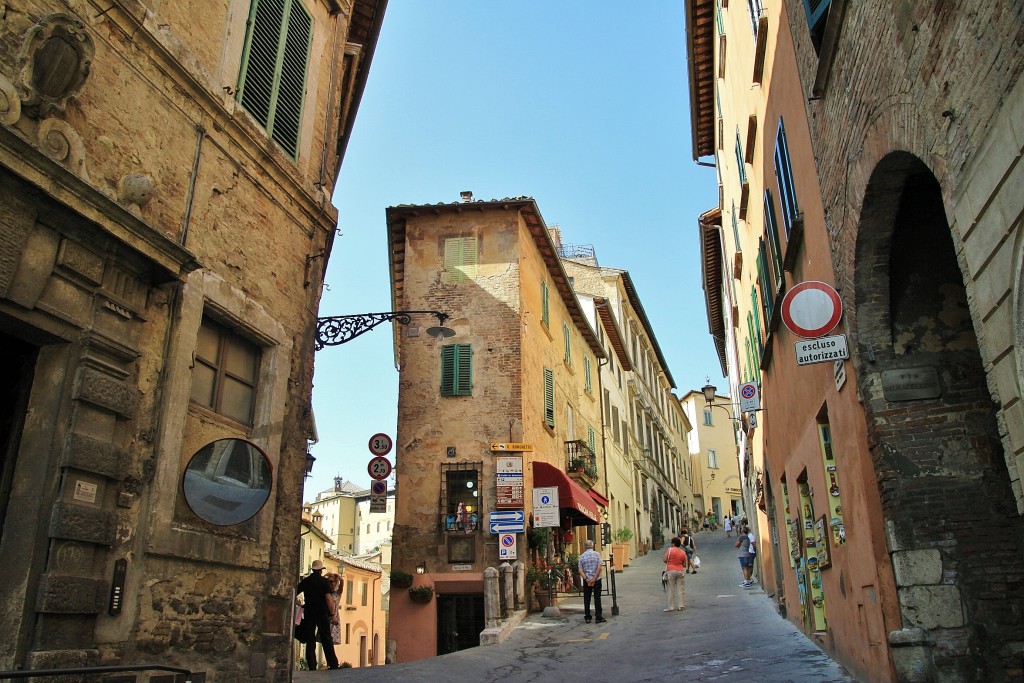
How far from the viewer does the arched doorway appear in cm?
560

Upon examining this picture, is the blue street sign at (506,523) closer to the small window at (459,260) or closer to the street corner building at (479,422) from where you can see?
the street corner building at (479,422)

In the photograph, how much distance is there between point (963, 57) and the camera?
3.95 metres

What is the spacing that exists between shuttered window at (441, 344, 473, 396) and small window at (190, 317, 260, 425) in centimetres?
1056

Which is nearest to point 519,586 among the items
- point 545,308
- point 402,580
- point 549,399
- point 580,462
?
point 402,580

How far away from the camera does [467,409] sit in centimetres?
1869

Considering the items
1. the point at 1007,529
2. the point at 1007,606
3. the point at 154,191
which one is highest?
the point at 154,191

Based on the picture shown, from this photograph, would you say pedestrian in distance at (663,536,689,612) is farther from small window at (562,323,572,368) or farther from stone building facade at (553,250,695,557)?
stone building facade at (553,250,695,557)

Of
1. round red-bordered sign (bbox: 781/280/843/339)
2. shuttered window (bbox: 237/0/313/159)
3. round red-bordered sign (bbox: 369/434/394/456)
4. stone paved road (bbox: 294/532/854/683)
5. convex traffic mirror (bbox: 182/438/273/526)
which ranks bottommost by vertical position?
stone paved road (bbox: 294/532/854/683)

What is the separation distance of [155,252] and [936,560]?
6466 millimetres

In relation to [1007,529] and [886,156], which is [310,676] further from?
[886,156]

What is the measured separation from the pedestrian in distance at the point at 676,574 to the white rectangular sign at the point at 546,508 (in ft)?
7.79

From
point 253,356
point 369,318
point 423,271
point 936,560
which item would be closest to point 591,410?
point 423,271

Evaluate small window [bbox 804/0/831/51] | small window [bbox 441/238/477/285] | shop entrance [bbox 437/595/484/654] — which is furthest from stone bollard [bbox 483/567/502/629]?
small window [bbox 804/0/831/51]

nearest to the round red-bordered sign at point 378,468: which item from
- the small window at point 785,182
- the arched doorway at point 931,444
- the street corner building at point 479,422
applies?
the street corner building at point 479,422
